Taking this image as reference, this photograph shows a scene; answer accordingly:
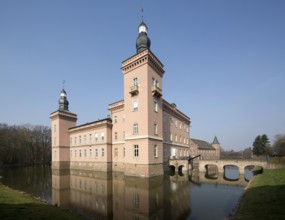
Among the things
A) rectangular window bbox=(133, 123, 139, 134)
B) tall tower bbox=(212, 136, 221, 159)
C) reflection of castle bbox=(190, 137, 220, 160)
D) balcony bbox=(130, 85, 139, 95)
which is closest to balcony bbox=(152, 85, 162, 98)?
balcony bbox=(130, 85, 139, 95)

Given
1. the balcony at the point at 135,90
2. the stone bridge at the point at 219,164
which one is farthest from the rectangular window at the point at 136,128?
the stone bridge at the point at 219,164

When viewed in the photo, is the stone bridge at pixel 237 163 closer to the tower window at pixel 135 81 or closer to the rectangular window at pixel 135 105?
the rectangular window at pixel 135 105

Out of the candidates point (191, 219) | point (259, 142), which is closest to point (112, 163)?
point (191, 219)

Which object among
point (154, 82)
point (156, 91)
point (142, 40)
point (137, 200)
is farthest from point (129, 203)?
point (142, 40)

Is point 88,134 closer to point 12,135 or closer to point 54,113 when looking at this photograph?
point 54,113

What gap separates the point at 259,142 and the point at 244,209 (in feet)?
192

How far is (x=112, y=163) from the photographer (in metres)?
33.1

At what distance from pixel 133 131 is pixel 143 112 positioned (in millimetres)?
3200

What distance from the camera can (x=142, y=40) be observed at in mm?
28625

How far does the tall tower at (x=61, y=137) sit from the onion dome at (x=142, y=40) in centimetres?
2534

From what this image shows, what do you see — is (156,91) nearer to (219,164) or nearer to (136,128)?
(136,128)

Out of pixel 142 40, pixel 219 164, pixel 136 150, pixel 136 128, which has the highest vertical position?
pixel 142 40

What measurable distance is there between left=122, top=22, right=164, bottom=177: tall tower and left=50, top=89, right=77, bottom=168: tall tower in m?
22.0

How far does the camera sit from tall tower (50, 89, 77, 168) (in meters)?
41.9
